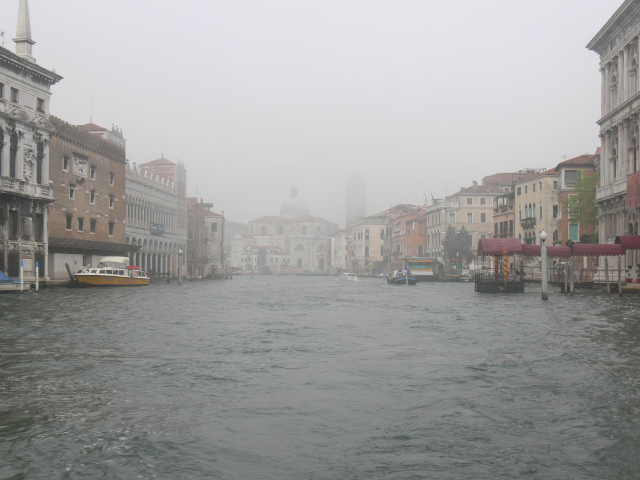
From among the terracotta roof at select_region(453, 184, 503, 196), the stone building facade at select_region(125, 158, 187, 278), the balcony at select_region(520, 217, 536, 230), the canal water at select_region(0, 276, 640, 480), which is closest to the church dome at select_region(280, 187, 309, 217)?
the stone building facade at select_region(125, 158, 187, 278)

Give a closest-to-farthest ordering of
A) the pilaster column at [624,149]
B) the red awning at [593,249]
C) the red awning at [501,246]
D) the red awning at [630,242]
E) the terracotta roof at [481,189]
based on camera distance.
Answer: the red awning at [630,242], the red awning at [593,249], the pilaster column at [624,149], the red awning at [501,246], the terracotta roof at [481,189]

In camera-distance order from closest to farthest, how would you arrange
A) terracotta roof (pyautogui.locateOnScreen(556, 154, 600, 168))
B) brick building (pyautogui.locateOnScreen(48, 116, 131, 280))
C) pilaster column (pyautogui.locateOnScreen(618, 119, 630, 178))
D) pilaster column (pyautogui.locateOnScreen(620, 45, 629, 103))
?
pilaster column (pyautogui.locateOnScreen(620, 45, 629, 103)) → pilaster column (pyautogui.locateOnScreen(618, 119, 630, 178)) → brick building (pyautogui.locateOnScreen(48, 116, 131, 280)) → terracotta roof (pyautogui.locateOnScreen(556, 154, 600, 168))

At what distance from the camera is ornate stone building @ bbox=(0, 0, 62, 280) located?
3500 cm

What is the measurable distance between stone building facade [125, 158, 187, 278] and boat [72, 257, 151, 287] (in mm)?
10771

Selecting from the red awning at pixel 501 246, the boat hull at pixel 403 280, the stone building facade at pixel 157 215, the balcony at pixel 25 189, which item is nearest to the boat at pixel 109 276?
the balcony at pixel 25 189

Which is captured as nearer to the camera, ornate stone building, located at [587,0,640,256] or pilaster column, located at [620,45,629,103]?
ornate stone building, located at [587,0,640,256]

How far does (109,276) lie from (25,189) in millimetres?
7436

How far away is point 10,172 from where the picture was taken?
1417 inches

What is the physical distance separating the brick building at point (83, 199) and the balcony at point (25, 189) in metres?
3.44

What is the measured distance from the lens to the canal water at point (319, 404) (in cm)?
556

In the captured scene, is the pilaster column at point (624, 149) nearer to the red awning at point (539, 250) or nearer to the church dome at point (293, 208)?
the red awning at point (539, 250)

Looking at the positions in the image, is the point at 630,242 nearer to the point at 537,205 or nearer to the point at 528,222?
the point at 537,205

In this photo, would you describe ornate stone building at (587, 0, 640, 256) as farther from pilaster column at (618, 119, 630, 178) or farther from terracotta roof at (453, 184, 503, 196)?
terracotta roof at (453, 184, 503, 196)

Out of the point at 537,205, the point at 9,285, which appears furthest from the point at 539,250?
the point at 9,285
